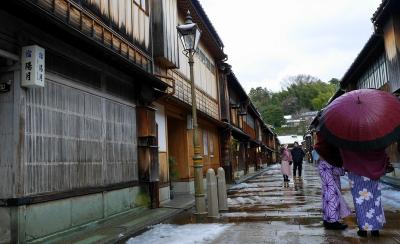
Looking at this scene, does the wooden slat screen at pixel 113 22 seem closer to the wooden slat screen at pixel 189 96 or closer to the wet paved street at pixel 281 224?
the wooden slat screen at pixel 189 96

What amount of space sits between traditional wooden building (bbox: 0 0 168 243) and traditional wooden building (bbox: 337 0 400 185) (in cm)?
939

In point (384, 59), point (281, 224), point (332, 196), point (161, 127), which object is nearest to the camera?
point (332, 196)

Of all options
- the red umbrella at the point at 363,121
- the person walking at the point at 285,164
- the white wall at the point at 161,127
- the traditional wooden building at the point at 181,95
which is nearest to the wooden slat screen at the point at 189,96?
the traditional wooden building at the point at 181,95

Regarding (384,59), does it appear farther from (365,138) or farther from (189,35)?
(365,138)

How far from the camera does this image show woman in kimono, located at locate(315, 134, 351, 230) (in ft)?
27.2

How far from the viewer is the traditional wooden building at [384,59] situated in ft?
55.5

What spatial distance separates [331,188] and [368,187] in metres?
1.06

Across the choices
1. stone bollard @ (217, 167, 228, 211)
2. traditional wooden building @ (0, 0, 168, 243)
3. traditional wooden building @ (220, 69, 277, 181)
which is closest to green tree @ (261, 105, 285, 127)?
traditional wooden building @ (220, 69, 277, 181)

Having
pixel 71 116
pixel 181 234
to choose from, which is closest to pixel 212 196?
pixel 181 234

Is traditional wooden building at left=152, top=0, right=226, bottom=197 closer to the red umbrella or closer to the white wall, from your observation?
the white wall

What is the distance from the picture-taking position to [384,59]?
21094mm

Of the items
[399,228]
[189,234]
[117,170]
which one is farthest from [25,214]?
[399,228]

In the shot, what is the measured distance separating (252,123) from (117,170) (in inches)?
1661

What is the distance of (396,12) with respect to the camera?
1680 cm
